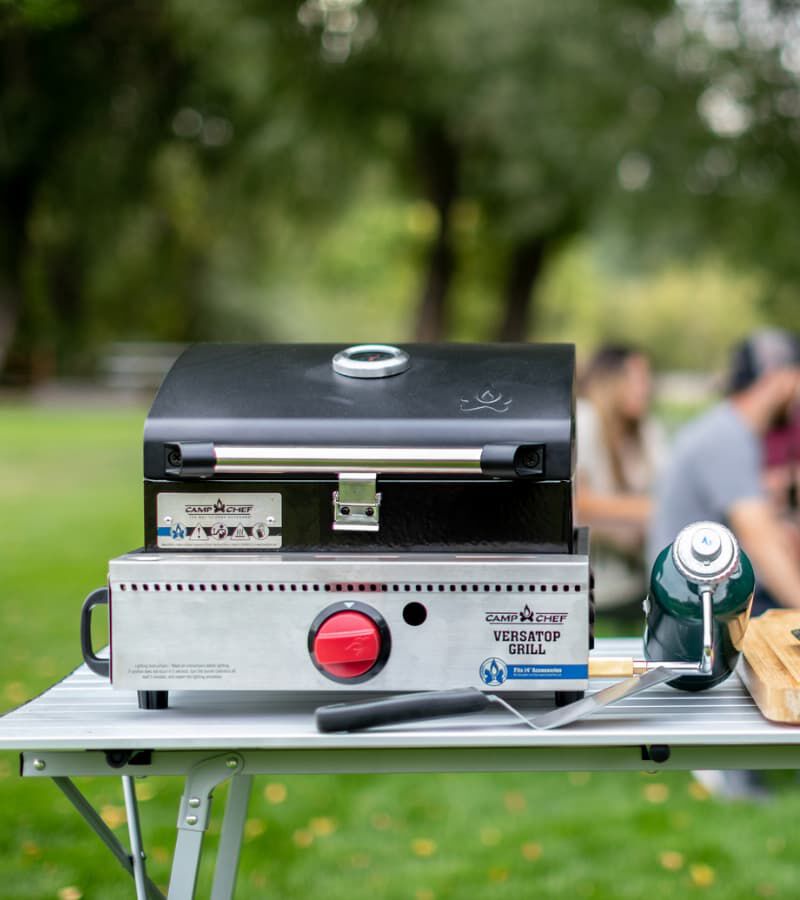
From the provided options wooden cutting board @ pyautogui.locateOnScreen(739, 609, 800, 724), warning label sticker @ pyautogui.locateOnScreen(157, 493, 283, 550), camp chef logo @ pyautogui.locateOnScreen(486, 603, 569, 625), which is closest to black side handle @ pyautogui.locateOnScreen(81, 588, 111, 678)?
warning label sticker @ pyautogui.locateOnScreen(157, 493, 283, 550)

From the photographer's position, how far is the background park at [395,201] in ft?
12.1

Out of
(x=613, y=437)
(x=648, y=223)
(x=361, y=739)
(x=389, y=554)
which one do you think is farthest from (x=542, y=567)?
(x=648, y=223)

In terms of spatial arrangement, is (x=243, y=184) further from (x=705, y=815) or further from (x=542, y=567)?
(x=542, y=567)

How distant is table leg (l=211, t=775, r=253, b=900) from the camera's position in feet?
7.24

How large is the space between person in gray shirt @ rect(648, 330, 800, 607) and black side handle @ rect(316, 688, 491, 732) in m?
1.89

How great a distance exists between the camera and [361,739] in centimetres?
154

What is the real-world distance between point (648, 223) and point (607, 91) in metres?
1.69

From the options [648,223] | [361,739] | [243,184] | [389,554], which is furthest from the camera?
[243,184]

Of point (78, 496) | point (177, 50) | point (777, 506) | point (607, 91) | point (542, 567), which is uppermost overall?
point (177, 50)

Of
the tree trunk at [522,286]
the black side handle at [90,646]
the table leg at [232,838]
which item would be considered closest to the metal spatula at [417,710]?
the black side handle at [90,646]

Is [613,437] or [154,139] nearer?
[613,437]

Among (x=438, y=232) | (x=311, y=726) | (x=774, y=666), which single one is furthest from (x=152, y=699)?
(x=438, y=232)

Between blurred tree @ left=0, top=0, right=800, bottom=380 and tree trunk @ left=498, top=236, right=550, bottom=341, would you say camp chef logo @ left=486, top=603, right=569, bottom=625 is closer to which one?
blurred tree @ left=0, top=0, right=800, bottom=380

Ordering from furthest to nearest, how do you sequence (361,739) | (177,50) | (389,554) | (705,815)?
(177,50) < (705,815) < (389,554) < (361,739)
